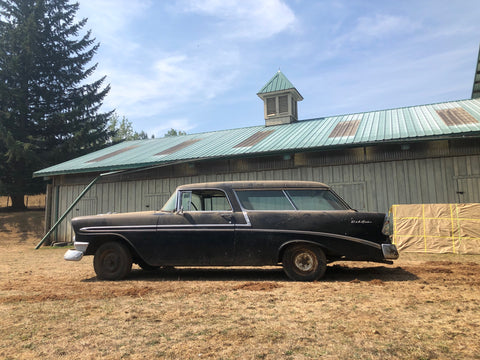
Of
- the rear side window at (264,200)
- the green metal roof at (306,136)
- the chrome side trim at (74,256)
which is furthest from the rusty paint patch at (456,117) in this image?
the chrome side trim at (74,256)

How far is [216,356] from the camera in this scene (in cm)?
289

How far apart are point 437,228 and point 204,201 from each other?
739 centimetres

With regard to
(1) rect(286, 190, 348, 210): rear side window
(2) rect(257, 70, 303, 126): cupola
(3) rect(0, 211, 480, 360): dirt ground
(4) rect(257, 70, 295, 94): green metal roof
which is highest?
(4) rect(257, 70, 295, 94): green metal roof

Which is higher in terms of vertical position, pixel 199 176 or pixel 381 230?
pixel 199 176

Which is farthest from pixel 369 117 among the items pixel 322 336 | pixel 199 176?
pixel 322 336

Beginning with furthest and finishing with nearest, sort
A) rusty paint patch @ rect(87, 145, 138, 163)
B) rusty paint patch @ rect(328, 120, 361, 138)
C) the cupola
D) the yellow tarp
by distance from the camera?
the cupola
rusty paint patch @ rect(87, 145, 138, 163)
rusty paint patch @ rect(328, 120, 361, 138)
the yellow tarp

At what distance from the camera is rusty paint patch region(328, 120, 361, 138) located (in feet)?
44.7

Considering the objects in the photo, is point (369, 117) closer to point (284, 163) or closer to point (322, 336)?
point (284, 163)

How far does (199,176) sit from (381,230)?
9.79 m

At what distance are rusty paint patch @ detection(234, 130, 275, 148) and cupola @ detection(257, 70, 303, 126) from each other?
213cm

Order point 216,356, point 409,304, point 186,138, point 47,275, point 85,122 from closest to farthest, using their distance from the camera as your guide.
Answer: point 216,356 < point 409,304 < point 47,275 < point 186,138 < point 85,122

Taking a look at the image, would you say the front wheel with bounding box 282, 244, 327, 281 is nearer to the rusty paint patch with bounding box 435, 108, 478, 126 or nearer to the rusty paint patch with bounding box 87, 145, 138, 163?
the rusty paint patch with bounding box 435, 108, 478, 126

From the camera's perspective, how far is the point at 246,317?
3939 millimetres

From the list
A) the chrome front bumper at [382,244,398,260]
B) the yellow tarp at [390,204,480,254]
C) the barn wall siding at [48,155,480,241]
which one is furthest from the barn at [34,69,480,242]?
the chrome front bumper at [382,244,398,260]
